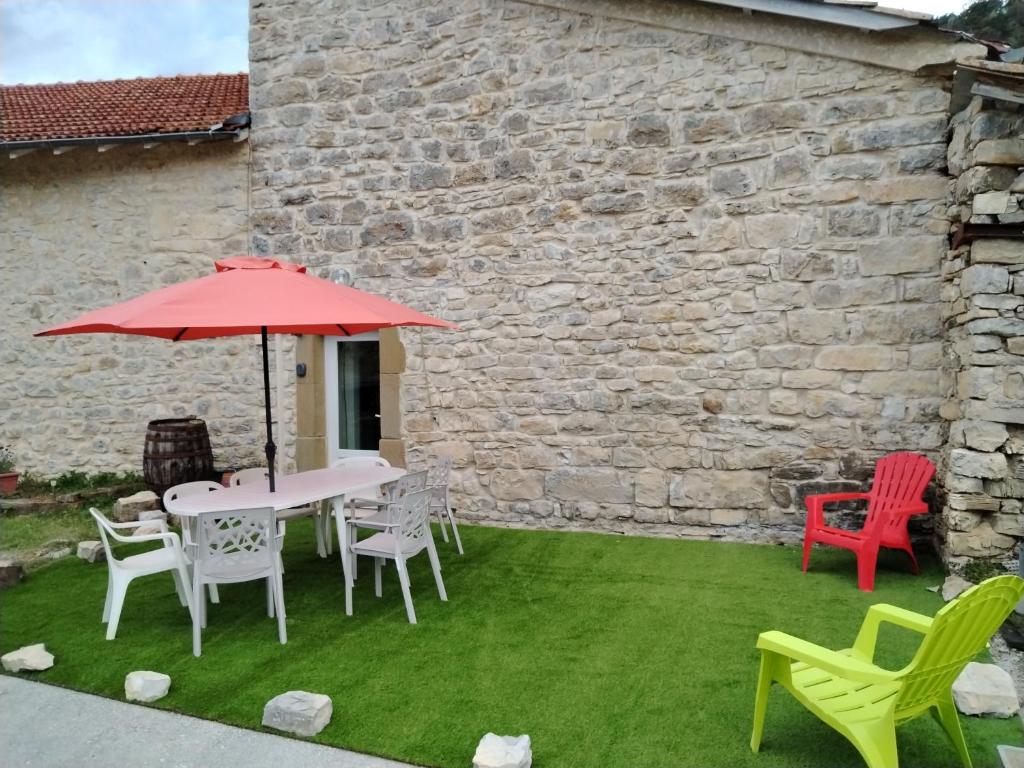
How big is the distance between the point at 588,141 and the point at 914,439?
11.7 ft

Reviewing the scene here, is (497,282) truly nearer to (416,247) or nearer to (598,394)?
(416,247)

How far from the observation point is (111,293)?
7965 millimetres

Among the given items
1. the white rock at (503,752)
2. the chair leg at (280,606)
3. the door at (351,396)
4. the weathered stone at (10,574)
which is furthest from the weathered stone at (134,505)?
the white rock at (503,752)

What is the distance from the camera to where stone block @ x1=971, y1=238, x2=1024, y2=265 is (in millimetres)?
4613

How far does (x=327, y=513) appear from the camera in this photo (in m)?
5.68

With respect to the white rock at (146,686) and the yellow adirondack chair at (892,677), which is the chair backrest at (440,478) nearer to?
the white rock at (146,686)

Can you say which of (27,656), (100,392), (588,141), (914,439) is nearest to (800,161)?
(588,141)

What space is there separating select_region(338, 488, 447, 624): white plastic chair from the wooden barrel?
3.21m

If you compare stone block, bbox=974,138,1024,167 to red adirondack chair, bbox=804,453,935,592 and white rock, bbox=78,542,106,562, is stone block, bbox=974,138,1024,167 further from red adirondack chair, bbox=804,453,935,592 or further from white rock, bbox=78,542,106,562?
white rock, bbox=78,542,106,562

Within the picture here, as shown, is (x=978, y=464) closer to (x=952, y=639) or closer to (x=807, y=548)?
(x=807, y=548)

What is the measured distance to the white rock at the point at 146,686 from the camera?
337 centimetres

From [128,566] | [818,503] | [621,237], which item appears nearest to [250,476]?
[128,566]

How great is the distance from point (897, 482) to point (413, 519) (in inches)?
137

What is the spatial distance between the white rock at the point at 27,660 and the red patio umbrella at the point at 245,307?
1.68 m
